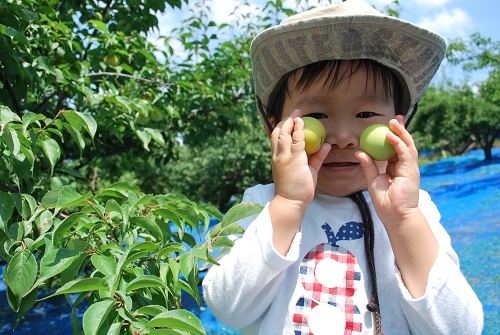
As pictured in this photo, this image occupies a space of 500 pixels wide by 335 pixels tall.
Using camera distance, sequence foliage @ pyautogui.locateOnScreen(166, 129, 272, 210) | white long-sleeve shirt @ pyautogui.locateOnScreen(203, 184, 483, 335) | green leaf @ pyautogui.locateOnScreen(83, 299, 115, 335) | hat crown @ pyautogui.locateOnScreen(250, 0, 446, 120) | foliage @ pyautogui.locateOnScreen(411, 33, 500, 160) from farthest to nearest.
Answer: foliage @ pyautogui.locateOnScreen(411, 33, 500, 160) < foliage @ pyautogui.locateOnScreen(166, 129, 272, 210) < hat crown @ pyautogui.locateOnScreen(250, 0, 446, 120) < white long-sleeve shirt @ pyautogui.locateOnScreen(203, 184, 483, 335) < green leaf @ pyautogui.locateOnScreen(83, 299, 115, 335)

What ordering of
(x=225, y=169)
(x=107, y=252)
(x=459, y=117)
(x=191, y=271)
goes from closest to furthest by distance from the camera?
(x=191, y=271) → (x=107, y=252) → (x=225, y=169) → (x=459, y=117)

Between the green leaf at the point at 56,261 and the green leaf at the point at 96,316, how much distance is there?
129 millimetres


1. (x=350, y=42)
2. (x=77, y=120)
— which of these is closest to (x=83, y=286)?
(x=77, y=120)

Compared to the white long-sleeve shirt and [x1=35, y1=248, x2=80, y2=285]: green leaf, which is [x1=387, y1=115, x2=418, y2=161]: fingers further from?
[x1=35, y1=248, x2=80, y2=285]: green leaf

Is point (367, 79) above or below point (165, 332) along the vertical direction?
above

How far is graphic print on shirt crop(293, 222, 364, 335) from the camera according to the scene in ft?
3.14

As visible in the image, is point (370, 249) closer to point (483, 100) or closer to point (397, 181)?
point (397, 181)

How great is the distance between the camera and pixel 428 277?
0.87m

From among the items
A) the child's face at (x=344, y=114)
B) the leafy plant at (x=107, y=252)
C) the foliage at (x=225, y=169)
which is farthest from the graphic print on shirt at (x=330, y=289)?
the foliage at (x=225, y=169)

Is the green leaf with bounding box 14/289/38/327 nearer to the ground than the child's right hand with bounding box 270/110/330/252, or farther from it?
nearer to the ground

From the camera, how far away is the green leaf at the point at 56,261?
77cm

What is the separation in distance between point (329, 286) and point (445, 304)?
22 centimetres

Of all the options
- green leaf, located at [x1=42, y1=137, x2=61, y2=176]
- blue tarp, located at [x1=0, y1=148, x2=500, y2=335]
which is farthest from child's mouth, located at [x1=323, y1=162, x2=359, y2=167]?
blue tarp, located at [x1=0, y1=148, x2=500, y2=335]

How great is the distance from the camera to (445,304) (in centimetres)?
86
